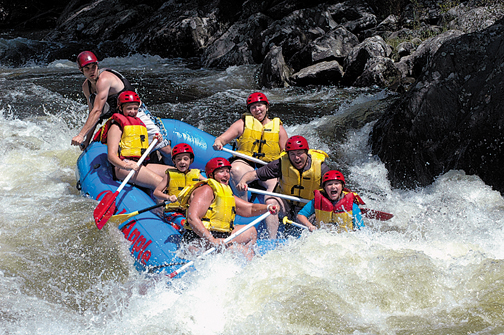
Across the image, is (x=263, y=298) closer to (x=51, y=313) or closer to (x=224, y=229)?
(x=224, y=229)

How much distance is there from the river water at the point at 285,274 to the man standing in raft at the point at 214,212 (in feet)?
0.68

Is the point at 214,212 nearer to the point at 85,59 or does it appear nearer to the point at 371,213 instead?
the point at 371,213

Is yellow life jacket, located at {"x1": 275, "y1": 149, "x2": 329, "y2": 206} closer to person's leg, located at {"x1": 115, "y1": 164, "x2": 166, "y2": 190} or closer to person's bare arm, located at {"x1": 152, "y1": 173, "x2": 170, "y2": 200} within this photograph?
person's bare arm, located at {"x1": 152, "y1": 173, "x2": 170, "y2": 200}

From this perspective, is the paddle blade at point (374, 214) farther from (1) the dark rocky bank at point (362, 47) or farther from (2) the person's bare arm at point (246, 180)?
(1) the dark rocky bank at point (362, 47)

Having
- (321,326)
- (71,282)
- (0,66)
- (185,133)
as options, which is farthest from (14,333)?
(0,66)

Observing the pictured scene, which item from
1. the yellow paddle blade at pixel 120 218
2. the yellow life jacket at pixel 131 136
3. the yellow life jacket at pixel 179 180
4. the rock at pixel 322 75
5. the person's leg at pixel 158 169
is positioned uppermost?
the yellow life jacket at pixel 131 136

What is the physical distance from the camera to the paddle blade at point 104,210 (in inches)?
180

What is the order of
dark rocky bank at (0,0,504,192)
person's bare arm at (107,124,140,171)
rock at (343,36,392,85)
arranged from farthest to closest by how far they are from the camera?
rock at (343,36,392,85), dark rocky bank at (0,0,504,192), person's bare arm at (107,124,140,171)

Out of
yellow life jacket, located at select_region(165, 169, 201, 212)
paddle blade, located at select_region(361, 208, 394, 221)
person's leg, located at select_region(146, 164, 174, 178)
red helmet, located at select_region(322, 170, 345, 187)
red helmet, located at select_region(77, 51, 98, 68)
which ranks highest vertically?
red helmet, located at select_region(77, 51, 98, 68)

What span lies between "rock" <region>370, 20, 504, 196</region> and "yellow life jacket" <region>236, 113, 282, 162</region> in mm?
1744

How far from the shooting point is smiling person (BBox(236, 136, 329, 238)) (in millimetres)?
4656

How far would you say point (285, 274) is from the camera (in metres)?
3.88

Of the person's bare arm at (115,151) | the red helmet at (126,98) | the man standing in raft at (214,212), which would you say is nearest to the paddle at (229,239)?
the man standing in raft at (214,212)

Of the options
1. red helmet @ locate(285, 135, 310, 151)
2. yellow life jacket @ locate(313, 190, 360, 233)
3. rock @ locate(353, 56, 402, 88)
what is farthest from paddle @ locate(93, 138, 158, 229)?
rock @ locate(353, 56, 402, 88)
